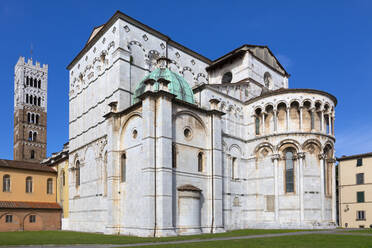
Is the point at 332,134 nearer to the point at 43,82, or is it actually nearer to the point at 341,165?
the point at 341,165

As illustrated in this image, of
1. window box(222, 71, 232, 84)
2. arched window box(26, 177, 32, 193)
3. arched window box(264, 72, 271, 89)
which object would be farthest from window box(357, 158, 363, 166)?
arched window box(26, 177, 32, 193)

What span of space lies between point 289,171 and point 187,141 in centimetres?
1086

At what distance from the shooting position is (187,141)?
27.1 m

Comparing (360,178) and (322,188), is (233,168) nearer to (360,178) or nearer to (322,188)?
(322,188)

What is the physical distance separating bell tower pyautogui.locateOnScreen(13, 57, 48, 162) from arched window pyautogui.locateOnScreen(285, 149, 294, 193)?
63598 millimetres

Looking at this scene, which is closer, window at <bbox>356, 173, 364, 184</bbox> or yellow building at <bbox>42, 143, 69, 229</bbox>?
yellow building at <bbox>42, 143, 69, 229</bbox>

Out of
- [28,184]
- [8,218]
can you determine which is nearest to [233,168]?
[8,218]

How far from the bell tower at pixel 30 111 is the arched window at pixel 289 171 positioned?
63.6 metres

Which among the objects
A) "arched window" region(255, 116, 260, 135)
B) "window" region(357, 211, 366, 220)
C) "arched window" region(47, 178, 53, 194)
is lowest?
"window" region(357, 211, 366, 220)

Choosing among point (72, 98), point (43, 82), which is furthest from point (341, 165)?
point (43, 82)

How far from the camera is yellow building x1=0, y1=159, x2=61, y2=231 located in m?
38.0

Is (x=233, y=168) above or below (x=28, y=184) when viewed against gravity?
above

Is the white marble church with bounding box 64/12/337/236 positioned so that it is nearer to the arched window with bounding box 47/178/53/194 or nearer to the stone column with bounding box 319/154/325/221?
the stone column with bounding box 319/154/325/221

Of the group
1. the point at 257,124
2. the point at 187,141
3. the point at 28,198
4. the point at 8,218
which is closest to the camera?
the point at 187,141
